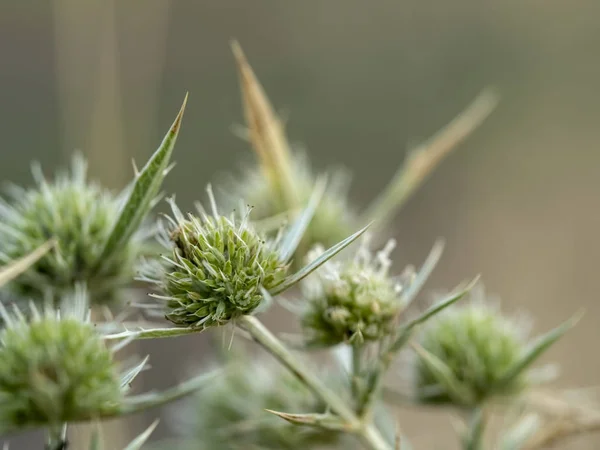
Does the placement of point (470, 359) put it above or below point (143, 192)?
below

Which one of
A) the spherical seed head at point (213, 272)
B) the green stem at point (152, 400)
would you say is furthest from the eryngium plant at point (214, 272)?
the green stem at point (152, 400)

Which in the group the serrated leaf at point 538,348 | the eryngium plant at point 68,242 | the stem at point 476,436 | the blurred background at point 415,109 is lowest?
the stem at point 476,436

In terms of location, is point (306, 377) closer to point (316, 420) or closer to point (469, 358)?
point (316, 420)

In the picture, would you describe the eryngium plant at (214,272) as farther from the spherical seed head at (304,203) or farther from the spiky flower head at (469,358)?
the spherical seed head at (304,203)

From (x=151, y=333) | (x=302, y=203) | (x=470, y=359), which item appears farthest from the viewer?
(x=302, y=203)

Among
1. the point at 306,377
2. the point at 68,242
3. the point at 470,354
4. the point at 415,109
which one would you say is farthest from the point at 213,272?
the point at 415,109

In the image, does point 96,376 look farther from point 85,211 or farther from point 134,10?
point 134,10
